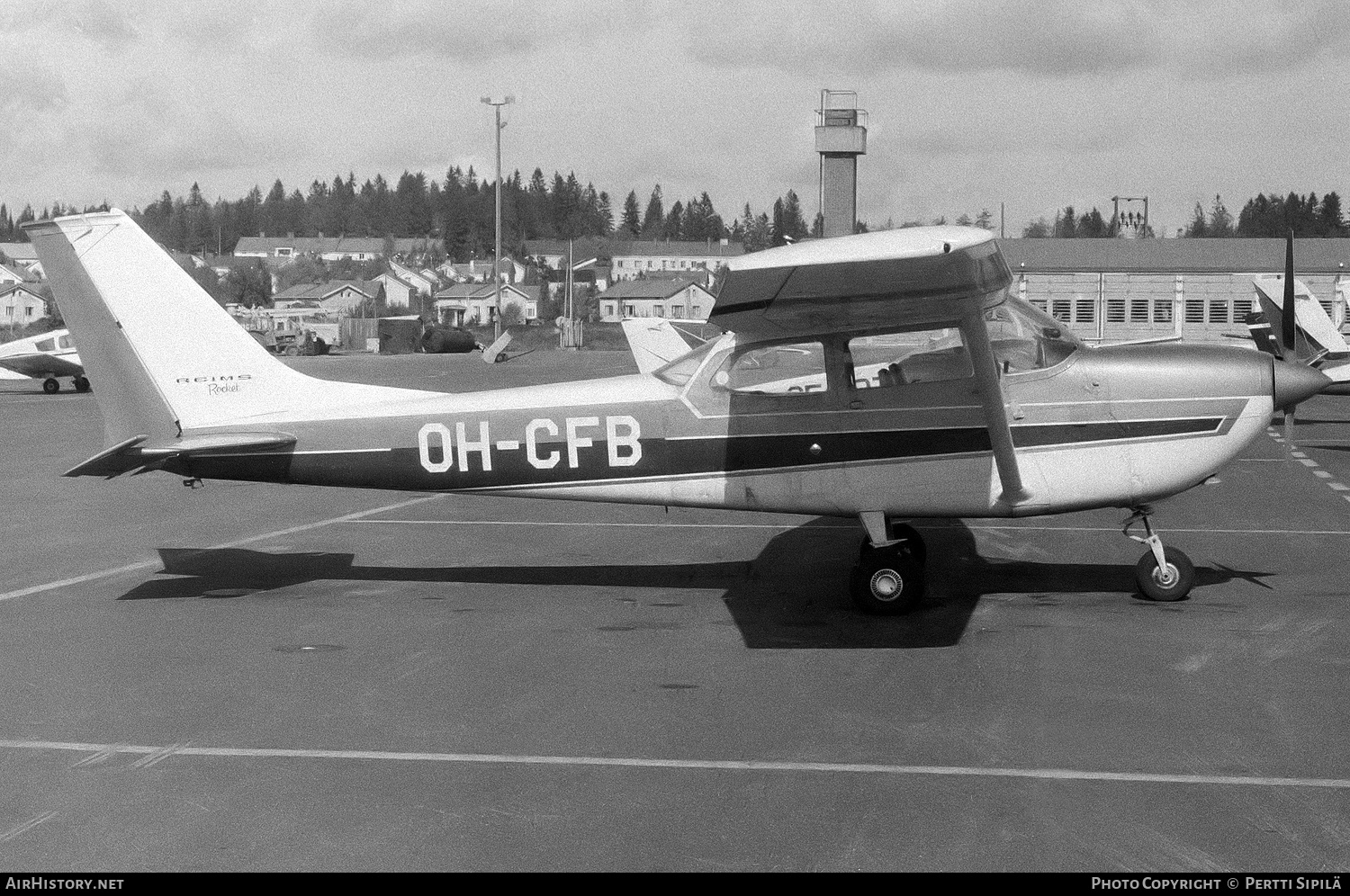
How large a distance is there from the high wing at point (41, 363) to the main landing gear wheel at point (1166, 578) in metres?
34.4

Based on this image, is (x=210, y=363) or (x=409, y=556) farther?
(x=409, y=556)

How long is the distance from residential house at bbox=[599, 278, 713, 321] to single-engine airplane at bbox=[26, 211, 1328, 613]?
387 feet

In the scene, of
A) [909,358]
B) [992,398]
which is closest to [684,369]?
[909,358]

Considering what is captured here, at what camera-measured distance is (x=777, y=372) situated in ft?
28.7

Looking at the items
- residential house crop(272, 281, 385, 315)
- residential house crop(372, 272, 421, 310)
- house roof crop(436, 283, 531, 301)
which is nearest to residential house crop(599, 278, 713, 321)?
house roof crop(436, 283, 531, 301)

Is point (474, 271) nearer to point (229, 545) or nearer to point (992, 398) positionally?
point (229, 545)

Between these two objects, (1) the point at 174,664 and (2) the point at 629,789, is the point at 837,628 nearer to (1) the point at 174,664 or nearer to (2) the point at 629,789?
(2) the point at 629,789

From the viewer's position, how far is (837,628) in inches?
320

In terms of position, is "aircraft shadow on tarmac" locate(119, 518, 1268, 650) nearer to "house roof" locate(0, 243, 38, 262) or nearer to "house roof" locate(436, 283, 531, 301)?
"house roof" locate(436, 283, 531, 301)

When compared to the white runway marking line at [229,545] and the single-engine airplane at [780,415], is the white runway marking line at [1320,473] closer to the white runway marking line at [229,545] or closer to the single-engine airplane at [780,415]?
the single-engine airplane at [780,415]

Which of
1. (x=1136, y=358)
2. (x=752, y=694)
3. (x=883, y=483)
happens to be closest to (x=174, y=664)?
(x=752, y=694)

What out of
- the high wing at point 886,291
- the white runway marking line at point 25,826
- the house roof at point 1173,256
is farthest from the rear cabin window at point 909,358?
the house roof at point 1173,256

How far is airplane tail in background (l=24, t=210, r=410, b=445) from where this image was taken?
362 inches
